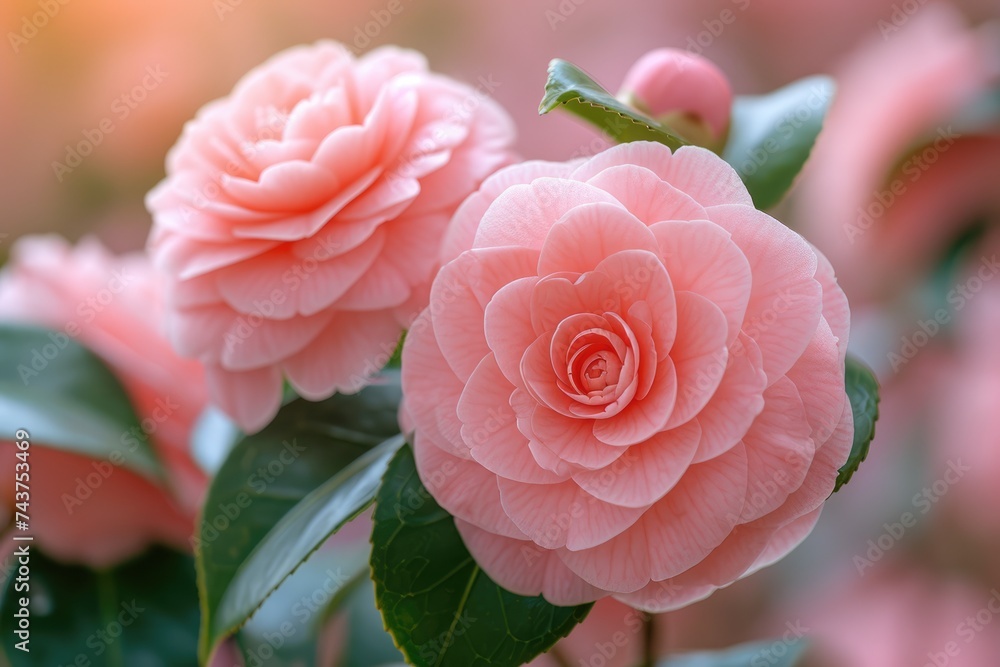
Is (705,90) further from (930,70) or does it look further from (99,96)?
(99,96)

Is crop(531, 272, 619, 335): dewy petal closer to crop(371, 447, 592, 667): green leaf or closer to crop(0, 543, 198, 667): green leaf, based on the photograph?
crop(371, 447, 592, 667): green leaf

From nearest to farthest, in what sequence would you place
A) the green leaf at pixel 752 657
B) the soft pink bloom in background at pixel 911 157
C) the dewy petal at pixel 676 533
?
the dewy petal at pixel 676 533 < the green leaf at pixel 752 657 < the soft pink bloom in background at pixel 911 157

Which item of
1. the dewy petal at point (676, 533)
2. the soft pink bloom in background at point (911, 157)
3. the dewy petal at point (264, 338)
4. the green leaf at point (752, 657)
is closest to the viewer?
the dewy petal at point (676, 533)

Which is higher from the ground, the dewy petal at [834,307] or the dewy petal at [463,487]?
the dewy petal at [834,307]

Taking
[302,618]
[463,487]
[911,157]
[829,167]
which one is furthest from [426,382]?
[829,167]

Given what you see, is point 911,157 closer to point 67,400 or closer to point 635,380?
point 635,380

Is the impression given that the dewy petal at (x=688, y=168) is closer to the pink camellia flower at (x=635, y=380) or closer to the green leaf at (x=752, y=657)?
the pink camellia flower at (x=635, y=380)

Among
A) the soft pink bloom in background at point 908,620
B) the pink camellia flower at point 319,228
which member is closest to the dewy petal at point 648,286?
the pink camellia flower at point 319,228

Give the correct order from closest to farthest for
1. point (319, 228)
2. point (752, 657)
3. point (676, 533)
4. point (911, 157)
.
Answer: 1. point (676, 533)
2. point (319, 228)
3. point (752, 657)
4. point (911, 157)
